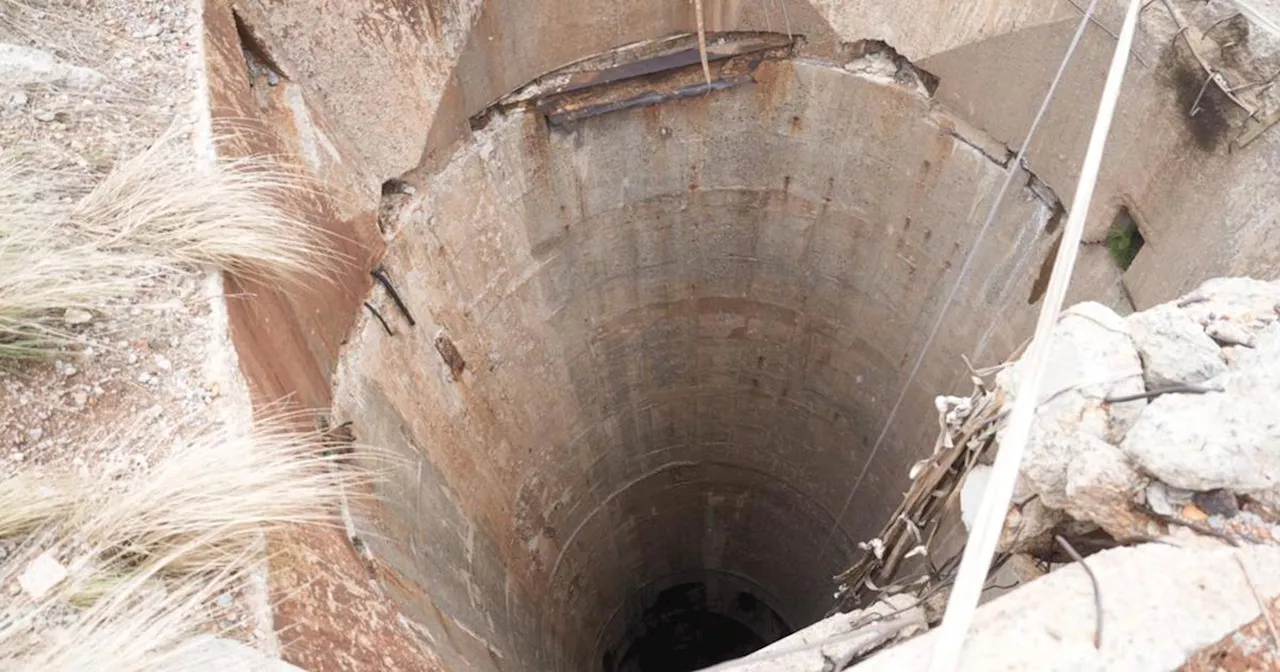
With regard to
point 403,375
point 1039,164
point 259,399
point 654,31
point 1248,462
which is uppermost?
point 654,31

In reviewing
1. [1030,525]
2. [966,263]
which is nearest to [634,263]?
[966,263]

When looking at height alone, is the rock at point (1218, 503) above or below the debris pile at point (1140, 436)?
below

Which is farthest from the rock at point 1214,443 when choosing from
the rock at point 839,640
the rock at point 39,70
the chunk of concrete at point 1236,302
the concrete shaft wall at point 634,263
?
the rock at point 39,70

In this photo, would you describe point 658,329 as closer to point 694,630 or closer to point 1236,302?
point 694,630

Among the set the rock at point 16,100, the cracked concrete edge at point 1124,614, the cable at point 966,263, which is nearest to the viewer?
the cracked concrete edge at point 1124,614

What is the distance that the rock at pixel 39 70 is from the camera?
2.36 m

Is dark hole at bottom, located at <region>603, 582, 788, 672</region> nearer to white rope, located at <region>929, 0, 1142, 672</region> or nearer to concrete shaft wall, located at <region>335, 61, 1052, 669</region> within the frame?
concrete shaft wall, located at <region>335, 61, 1052, 669</region>

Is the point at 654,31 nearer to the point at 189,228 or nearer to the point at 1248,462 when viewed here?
the point at 189,228

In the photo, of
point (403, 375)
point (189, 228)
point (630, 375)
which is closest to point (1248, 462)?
point (189, 228)

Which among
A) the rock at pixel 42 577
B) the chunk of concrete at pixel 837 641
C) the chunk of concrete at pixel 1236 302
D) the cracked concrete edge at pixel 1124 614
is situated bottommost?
the cracked concrete edge at pixel 1124 614

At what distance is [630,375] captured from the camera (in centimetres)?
499

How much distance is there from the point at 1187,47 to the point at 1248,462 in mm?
1962

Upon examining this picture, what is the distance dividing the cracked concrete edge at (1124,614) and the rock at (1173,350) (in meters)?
0.40

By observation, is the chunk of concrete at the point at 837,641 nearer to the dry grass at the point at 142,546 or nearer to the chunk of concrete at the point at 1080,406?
the chunk of concrete at the point at 1080,406
